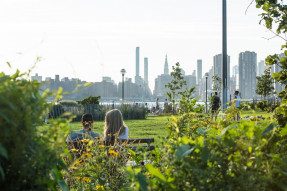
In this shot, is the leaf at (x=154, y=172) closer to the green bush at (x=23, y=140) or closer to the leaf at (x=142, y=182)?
the leaf at (x=142, y=182)

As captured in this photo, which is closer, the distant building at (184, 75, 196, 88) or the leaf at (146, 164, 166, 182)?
the leaf at (146, 164, 166, 182)

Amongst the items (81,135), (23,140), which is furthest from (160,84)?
(23,140)

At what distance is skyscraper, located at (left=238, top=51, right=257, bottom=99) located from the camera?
A: 92.3 metres

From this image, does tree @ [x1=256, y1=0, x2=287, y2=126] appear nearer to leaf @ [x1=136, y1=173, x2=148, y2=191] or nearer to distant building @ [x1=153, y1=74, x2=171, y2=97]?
leaf @ [x1=136, y1=173, x2=148, y2=191]

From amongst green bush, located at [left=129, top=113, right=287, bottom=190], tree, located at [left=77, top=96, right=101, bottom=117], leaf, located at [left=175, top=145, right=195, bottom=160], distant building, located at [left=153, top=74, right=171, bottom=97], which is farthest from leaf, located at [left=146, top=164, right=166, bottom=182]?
distant building, located at [left=153, top=74, right=171, bottom=97]

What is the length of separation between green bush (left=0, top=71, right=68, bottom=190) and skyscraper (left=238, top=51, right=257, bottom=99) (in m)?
83.4

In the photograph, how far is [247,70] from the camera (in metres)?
106

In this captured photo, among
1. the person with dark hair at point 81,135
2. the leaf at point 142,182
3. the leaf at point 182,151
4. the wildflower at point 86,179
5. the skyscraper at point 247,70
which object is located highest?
the skyscraper at point 247,70

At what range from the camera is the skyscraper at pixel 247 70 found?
303 feet

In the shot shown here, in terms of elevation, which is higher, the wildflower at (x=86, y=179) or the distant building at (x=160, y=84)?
the distant building at (x=160, y=84)

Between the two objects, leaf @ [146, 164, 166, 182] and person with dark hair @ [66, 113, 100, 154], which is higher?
leaf @ [146, 164, 166, 182]

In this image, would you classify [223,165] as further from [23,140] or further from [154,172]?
[23,140]

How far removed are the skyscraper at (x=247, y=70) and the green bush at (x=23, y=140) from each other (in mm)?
83371

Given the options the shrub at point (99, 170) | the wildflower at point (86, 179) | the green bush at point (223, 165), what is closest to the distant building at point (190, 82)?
the shrub at point (99, 170)
